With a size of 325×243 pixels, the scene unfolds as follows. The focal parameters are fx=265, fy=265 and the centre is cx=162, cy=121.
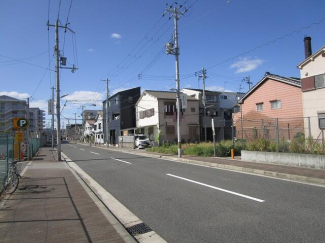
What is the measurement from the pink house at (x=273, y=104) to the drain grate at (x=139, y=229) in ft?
60.9

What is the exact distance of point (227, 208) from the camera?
21.0 feet

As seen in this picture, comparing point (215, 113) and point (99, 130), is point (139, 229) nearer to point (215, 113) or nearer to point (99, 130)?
point (215, 113)

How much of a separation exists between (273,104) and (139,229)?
25.4 m

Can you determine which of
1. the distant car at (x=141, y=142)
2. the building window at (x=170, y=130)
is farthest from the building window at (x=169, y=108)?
the distant car at (x=141, y=142)

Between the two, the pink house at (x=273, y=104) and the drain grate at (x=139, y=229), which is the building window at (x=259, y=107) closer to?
the pink house at (x=273, y=104)

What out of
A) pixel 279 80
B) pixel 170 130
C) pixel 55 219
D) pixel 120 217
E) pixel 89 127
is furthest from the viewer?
pixel 89 127

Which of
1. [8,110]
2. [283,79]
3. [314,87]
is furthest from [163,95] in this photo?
[8,110]

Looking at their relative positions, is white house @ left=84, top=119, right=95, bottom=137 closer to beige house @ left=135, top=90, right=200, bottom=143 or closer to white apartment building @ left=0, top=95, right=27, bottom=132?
white apartment building @ left=0, top=95, right=27, bottom=132

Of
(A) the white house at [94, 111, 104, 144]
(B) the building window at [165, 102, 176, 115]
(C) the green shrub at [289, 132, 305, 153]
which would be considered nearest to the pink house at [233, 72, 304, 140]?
(C) the green shrub at [289, 132, 305, 153]

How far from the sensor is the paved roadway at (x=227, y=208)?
4820mm

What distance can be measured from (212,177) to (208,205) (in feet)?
14.2

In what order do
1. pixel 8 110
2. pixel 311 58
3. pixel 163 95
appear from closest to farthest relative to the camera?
pixel 311 58 < pixel 163 95 < pixel 8 110

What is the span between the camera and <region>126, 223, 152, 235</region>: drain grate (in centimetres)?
515

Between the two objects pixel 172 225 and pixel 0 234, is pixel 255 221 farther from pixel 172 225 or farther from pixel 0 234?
pixel 0 234
